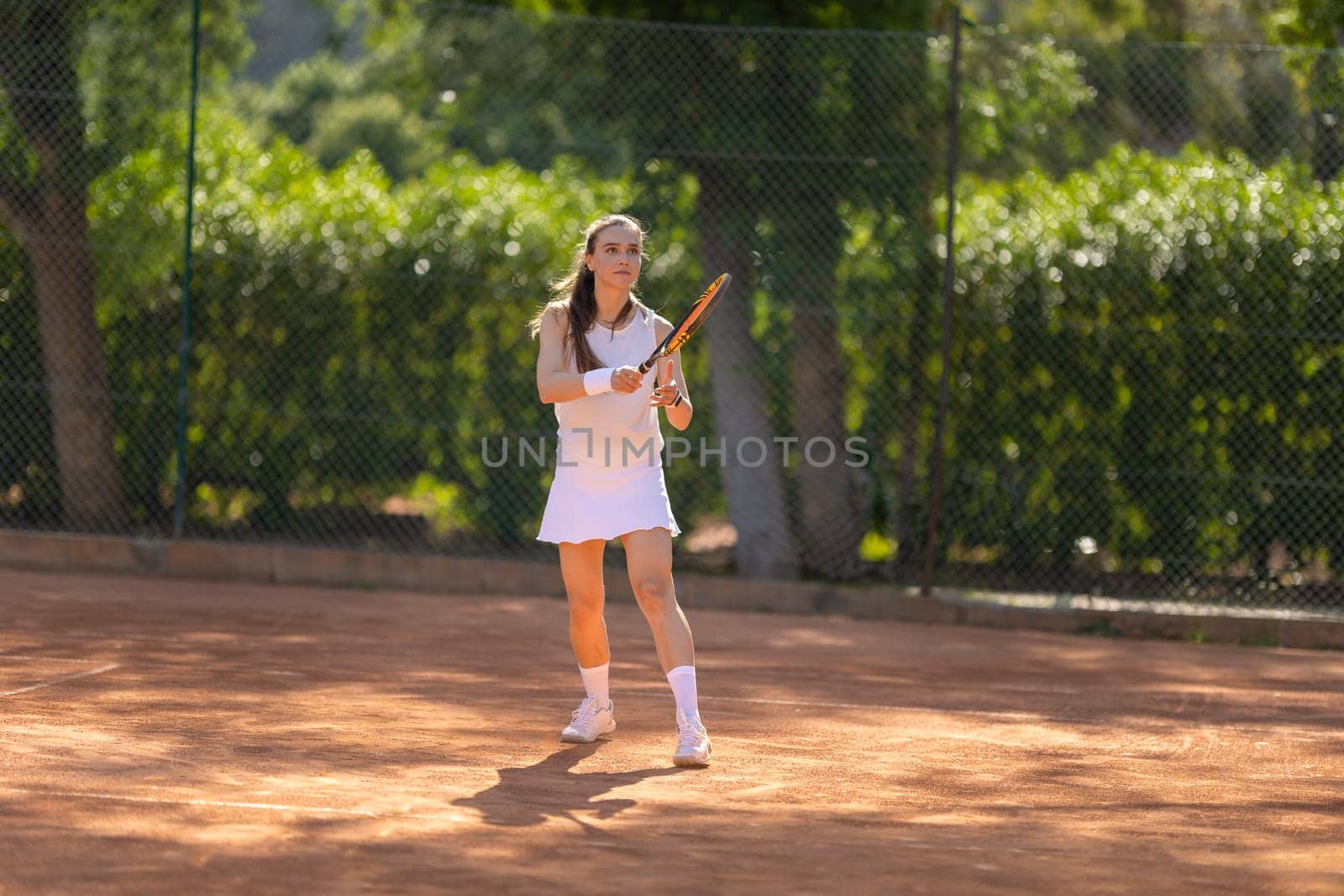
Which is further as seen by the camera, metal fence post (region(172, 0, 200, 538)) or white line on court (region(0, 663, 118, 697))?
metal fence post (region(172, 0, 200, 538))

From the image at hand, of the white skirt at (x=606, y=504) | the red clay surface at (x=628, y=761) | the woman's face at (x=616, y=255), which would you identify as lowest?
the red clay surface at (x=628, y=761)

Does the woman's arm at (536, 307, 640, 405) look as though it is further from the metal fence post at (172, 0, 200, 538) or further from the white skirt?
the metal fence post at (172, 0, 200, 538)

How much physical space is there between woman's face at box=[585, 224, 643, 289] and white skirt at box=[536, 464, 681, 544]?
23.8 inches

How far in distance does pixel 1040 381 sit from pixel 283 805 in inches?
234

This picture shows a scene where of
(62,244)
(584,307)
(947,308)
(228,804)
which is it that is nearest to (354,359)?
(62,244)

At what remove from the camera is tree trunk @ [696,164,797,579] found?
30.9ft

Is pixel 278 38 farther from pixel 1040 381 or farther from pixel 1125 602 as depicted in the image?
pixel 1125 602

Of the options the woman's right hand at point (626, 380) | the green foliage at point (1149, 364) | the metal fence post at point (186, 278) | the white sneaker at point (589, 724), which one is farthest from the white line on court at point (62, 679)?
the green foliage at point (1149, 364)

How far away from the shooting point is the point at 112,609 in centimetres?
791

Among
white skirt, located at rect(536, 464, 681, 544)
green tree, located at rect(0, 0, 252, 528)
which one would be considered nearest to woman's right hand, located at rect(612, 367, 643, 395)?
white skirt, located at rect(536, 464, 681, 544)

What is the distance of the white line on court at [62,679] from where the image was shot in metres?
5.80

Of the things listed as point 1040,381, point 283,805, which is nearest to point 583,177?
point 1040,381

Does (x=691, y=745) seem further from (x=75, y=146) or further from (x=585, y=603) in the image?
(x=75, y=146)

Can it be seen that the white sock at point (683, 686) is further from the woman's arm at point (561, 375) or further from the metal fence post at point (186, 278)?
the metal fence post at point (186, 278)
